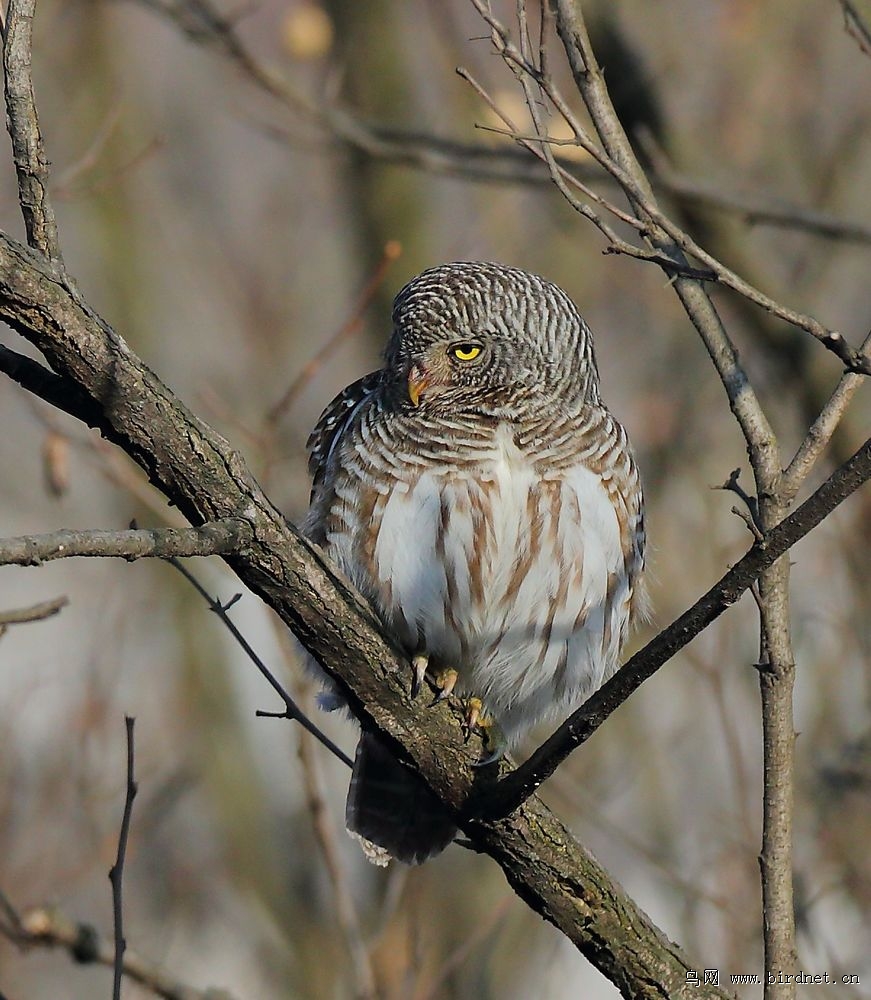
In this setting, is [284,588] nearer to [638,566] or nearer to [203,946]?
[638,566]

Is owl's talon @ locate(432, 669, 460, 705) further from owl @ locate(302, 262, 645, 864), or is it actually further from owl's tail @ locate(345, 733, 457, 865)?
owl's tail @ locate(345, 733, 457, 865)

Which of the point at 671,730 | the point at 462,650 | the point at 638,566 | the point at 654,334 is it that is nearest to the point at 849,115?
the point at 654,334

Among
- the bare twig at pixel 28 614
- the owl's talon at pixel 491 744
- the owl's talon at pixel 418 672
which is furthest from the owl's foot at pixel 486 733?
the bare twig at pixel 28 614

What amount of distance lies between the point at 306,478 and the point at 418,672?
15.4 ft

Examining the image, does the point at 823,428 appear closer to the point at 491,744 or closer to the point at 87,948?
the point at 491,744

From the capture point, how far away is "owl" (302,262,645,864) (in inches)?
167

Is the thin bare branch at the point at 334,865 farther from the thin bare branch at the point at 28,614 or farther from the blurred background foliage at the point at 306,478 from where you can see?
the thin bare branch at the point at 28,614

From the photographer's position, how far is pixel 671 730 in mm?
8391

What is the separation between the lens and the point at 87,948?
13.4 feet

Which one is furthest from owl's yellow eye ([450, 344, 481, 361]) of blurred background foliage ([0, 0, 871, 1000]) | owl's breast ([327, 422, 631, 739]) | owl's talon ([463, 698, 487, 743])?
blurred background foliage ([0, 0, 871, 1000])

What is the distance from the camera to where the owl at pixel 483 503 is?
424 centimetres

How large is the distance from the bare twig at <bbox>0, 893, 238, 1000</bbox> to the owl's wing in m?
1.59

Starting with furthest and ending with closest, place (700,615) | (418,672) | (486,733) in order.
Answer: (418,672) < (486,733) < (700,615)

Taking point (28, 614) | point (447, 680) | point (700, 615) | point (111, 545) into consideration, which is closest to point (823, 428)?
point (700, 615)
